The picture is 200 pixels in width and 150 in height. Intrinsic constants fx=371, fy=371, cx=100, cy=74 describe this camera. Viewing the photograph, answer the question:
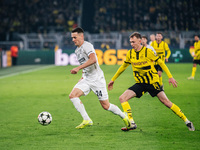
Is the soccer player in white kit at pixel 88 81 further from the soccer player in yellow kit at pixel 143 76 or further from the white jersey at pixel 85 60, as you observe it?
the soccer player in yellow kit at pixel 143 76

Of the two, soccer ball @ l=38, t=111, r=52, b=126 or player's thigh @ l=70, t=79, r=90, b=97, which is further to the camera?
soccer ball @ l=38, t=111, r=52, b=126

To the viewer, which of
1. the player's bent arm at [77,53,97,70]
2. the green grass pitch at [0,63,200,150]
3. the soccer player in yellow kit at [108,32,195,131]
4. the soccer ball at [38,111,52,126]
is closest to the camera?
the green grass pitch at [0,63,200,150]

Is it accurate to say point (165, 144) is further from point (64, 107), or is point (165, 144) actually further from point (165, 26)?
point (165, 26)

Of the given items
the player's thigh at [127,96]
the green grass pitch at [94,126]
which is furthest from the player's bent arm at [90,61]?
the green grass pitch at [94,126]

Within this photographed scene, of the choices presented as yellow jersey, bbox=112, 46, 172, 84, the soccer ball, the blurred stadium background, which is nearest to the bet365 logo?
the blurred stadium background

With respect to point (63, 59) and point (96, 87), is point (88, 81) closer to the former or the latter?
point (96, 87)

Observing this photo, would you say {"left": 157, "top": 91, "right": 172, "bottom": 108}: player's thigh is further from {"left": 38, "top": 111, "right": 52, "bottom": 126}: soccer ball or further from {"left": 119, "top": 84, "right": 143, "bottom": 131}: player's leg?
{"left": 38, "top": 111, "right": 52, "bottom": 126}: soccer ball

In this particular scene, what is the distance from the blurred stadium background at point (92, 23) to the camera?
30.0 metres

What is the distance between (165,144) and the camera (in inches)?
236

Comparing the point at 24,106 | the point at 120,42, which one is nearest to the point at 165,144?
the point at 24,106

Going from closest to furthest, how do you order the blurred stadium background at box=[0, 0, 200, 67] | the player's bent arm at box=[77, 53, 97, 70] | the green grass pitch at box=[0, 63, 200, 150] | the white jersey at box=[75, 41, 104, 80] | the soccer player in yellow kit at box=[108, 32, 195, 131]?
the green grass pitch at box=[0, 63, 200, 150] → the player's bent arm at box=[77, 53, 97, 70] → the soccer player in yellow kit at box=[108, 32, 195, 131] → the white jersey at box=[75, 41, 104, 80] → the blurred stadium background at box=[0, 0, 200, 67]

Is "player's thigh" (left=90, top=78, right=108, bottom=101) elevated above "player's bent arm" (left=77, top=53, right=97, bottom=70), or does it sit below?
below

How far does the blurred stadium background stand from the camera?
30.0 meters

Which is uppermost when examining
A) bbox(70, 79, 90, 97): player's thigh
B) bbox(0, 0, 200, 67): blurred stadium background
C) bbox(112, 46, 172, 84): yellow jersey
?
bbox(0, 0, 200, 67): blurred stadium background
